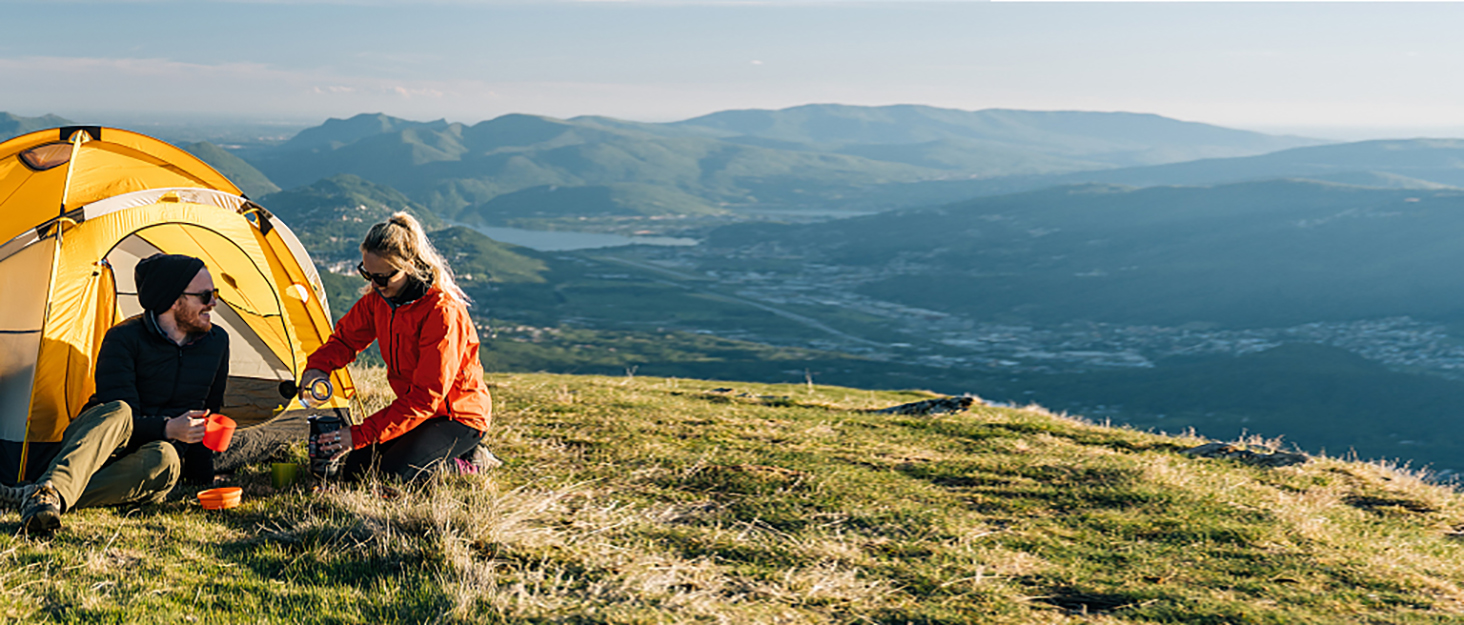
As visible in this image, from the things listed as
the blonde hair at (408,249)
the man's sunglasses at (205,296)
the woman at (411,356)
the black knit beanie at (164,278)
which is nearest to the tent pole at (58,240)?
the black knit beanie at (164,278)

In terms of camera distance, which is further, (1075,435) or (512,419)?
(1075,435)

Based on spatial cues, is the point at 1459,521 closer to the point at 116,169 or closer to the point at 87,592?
the point at 87,592

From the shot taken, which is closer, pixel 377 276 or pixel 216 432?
pixel 216 432

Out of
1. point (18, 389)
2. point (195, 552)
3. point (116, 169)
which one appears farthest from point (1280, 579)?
point (116, 169)

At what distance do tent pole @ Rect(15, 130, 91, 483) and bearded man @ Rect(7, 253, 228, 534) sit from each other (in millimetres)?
579

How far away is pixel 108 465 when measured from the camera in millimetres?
8234

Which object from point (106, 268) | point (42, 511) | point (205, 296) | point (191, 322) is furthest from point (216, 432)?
point (106, 268)

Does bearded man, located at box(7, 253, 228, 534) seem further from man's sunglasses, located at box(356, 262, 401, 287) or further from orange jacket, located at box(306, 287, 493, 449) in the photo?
man's sunglasses, located at box(356, 262, 401, 287)

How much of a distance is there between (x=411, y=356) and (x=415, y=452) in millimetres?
967

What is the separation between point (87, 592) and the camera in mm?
6270

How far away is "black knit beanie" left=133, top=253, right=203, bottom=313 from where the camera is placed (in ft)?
28.2

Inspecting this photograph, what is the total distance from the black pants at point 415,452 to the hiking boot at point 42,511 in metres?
2.43

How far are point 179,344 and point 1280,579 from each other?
416 inches

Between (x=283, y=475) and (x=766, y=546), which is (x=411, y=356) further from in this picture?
(x=766, y=546)
